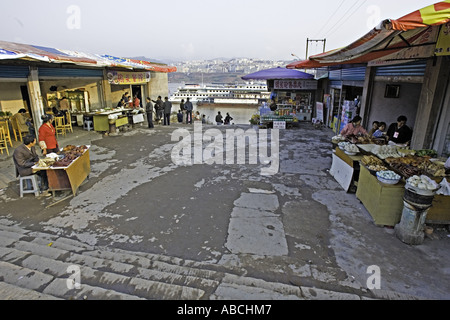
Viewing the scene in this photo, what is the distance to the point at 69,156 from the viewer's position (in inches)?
250

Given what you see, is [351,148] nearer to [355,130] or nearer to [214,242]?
[355,130]

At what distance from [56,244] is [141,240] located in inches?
51.1

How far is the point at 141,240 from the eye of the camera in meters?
4.38

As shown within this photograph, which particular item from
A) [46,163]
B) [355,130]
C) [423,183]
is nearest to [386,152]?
[355,130]

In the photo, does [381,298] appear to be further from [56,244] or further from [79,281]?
[56,244]

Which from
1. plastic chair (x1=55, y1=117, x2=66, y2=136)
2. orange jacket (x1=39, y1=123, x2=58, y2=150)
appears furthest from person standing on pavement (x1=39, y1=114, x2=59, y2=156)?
plastic chair (x1=55, y1=117, x2=66, y2=136)

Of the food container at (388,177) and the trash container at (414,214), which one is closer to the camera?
the trash container at (414,214)

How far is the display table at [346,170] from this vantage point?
6.01 meters

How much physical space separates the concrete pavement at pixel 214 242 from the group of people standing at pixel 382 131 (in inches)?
65.6

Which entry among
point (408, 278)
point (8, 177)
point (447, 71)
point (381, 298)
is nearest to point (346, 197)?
→ point (408, 278)

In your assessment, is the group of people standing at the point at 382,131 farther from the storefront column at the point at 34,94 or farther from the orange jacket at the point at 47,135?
the storefront column at the point at 34,94

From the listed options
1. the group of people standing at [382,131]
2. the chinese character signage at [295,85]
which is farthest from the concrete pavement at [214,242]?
the chinese character signage at [295,85]

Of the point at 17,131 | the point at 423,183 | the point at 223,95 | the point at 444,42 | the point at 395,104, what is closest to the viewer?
the point at 423,183

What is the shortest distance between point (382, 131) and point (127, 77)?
14.2m
